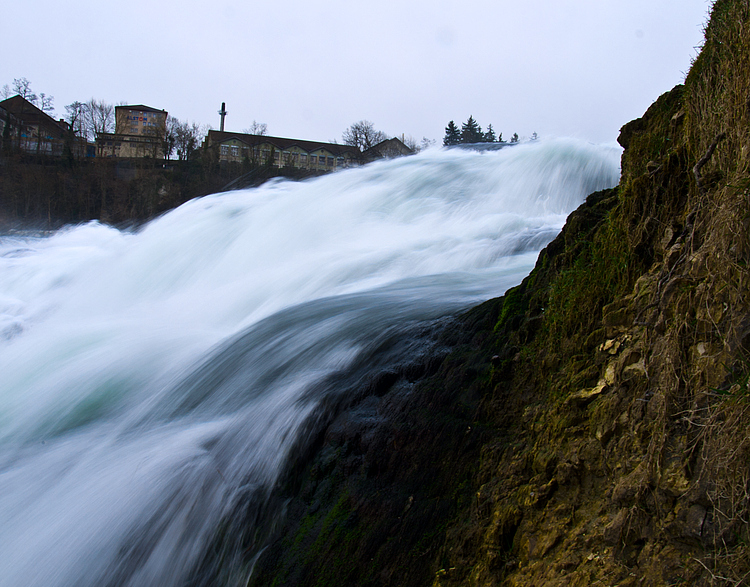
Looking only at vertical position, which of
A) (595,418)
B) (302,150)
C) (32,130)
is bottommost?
(595,418)

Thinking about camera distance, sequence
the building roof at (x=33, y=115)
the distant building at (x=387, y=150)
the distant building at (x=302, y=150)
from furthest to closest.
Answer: the distant building at (x=302, y=150) → the distant building at (x=387, y=150) → the building roof at (x=33, y=115)

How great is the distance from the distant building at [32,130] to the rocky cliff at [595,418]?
141 feet

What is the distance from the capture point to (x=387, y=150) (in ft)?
161

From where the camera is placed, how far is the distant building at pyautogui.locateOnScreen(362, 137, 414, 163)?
4553 cm

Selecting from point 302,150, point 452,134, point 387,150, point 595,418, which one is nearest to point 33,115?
point 302,150

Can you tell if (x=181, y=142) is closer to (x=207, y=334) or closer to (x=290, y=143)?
(x=290, y=143)

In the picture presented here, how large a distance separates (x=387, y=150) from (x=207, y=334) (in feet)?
149

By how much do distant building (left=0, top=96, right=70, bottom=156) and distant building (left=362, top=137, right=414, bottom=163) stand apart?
24089 millimetres

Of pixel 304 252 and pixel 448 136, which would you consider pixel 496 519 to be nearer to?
pixel 304 252

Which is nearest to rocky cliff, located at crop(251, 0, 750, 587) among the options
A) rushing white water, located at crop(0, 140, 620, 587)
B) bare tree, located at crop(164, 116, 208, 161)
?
rushing white water, located at crop(0, 140, 620, 587)

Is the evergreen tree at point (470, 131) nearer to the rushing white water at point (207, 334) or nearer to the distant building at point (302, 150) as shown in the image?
the distant building at point (302, 150)

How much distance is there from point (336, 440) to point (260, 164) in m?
38.1

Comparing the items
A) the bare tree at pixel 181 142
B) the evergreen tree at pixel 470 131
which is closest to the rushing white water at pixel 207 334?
the bare tree at pixel 181 142

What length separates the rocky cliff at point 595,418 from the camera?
1.60 metres
